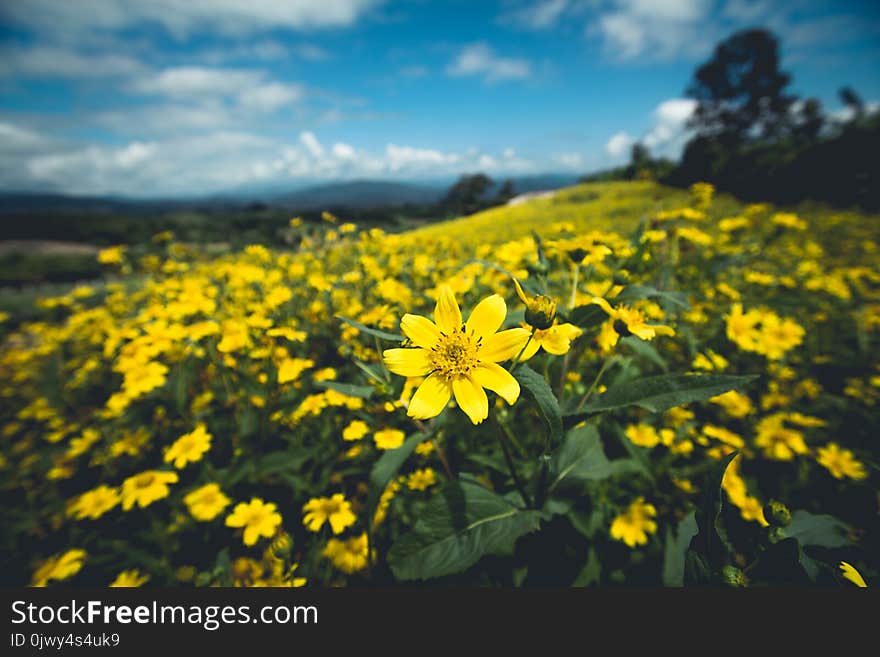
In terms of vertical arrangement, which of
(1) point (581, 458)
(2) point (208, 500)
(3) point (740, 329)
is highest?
(3) point (740, 329)

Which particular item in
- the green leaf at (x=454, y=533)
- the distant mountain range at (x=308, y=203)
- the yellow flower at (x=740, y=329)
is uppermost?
the distant mountain range at (x=308, y=203)

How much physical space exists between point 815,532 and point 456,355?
160 centimetres

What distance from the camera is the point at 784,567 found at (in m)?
0.81

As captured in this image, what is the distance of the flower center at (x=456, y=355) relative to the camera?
1.00 m

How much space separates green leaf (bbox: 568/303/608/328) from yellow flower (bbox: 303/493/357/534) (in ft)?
4.73

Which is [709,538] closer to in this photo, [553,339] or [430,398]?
[553,339]

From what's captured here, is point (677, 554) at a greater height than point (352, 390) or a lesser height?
lesser

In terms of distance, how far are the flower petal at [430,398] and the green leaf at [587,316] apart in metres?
0.47

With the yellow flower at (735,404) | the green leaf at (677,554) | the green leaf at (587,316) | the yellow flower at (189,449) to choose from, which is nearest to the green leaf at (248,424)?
the yellow flower at (189,449)

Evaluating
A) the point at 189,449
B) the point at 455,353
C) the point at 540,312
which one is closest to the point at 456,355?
the point at 455,353

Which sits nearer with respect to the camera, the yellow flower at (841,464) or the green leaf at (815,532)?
the green leaf at (815,532)

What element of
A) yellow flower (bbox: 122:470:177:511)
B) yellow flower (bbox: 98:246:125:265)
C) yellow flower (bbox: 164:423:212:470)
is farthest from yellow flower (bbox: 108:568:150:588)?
yellow flower (bbox: 98:246:125:265)

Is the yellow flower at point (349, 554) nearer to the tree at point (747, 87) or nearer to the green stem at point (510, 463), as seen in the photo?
the green stem at point (510, 463)

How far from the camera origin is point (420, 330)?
3.28ft
